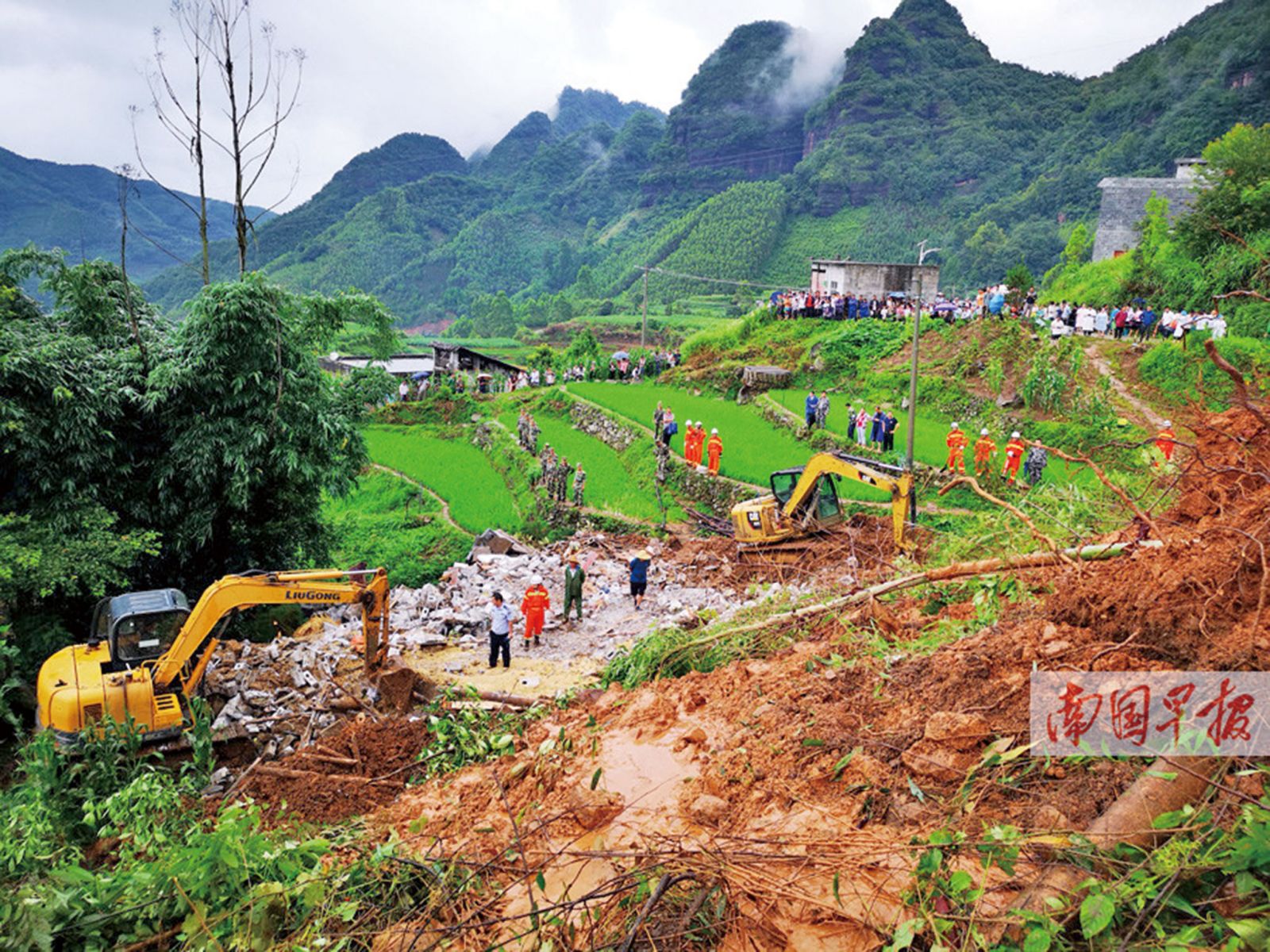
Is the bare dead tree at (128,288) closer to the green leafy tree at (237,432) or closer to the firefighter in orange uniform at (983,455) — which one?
the green leafy tree at (237,432)

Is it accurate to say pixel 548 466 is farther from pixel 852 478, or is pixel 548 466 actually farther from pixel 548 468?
pixel 852 478

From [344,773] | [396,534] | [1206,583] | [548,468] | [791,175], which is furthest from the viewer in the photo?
[791,175]

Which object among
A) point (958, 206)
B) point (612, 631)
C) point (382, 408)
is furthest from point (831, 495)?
point (958, 206)

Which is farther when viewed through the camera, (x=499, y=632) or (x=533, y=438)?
(x=533, y=438)

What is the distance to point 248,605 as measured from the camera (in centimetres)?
955

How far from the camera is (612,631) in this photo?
533 inches

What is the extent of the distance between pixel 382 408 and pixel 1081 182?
195 ft

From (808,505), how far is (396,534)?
11064 millimetres

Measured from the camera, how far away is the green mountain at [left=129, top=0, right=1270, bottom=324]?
65.6 metres

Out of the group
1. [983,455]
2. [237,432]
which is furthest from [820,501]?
[237,432]

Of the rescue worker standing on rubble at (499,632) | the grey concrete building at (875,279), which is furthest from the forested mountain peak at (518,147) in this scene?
the rescue worker standing on rubble at (499,632)

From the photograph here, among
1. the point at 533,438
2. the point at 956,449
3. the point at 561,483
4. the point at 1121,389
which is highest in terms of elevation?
the point at 1121,389

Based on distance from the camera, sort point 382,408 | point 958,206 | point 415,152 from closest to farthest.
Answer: point 382,408 < point 958,206 < point 415,152

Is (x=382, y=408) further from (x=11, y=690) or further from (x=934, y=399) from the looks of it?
(x=11, y=690)
